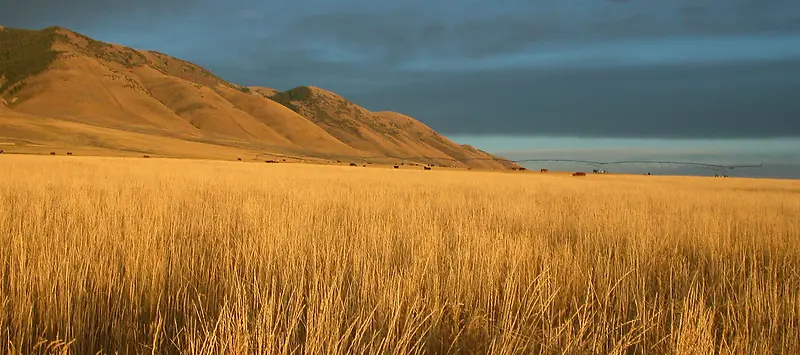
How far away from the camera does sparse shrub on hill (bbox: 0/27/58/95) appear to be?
500ft

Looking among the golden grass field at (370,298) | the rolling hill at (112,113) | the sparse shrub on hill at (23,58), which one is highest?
the sparse shrub on hill at (23,58)

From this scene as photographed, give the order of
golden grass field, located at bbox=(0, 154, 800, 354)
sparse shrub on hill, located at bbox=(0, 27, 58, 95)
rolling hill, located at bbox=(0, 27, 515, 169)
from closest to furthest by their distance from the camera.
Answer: golden grass field, located at bbox=(0, 154, 800, 354), rolling hill, located at bbox=(0, 27, 515, 169), sparse shrub on hill, located at bbox=(0, 27, 58, 95)

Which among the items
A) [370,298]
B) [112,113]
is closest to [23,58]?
[112,113]

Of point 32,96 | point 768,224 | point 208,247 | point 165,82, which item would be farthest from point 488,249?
point 165,82

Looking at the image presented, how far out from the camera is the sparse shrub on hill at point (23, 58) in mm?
152500

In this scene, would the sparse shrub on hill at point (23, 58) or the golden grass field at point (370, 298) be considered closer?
the golden grass field at point (370, 298)

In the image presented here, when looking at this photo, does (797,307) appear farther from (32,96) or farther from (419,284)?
(32,96)

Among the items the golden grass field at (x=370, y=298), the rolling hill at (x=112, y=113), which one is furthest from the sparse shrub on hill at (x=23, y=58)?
the golden grass field at (x=370, y=298)

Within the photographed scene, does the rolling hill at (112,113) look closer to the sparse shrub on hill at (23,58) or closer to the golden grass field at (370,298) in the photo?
the sparse shrub on hill at (23,58)

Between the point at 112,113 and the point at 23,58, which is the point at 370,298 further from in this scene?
the point at 23,58

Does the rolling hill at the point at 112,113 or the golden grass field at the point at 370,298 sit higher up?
the rolling hill at the point at 112,113

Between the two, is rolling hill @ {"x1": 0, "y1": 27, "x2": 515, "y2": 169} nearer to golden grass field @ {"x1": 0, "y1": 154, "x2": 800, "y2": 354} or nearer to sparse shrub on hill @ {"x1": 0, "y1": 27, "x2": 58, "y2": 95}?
sparse shrub on hill @ {"x1": 0, "y1": 27, "x2": 58, "y2": 95}

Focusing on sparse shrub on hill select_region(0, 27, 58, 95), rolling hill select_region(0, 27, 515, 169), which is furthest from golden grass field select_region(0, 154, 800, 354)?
sparse shrub on hill select_region(0, 27, 58, 95)

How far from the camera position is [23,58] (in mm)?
169250
